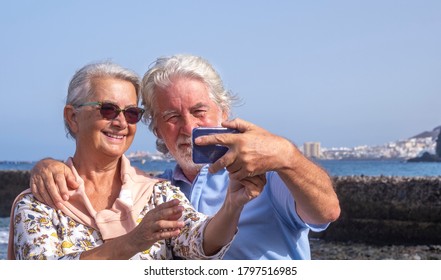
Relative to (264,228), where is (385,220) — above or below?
below

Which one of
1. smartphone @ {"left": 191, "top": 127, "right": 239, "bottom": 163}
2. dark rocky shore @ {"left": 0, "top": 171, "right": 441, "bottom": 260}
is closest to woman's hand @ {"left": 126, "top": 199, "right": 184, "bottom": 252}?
smartphone @ {"left": 191, "top": 127, "right": 239, "bottom": 163}

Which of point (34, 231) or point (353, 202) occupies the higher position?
point (34, 231)

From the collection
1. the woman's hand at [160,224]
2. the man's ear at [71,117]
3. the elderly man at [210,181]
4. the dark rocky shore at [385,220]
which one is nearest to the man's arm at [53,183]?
the elderly man at [210,181]

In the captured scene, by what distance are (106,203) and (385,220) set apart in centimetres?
1150

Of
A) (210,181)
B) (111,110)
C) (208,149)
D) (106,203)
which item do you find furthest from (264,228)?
(208,149)

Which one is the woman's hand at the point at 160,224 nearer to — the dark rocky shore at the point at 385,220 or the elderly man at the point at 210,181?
the elderly man at the point at 210,181

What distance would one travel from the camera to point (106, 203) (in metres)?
2.49

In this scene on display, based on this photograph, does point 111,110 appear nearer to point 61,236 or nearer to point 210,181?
point 61,236

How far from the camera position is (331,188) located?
2.31m

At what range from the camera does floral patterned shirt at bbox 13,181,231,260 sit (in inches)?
89.4

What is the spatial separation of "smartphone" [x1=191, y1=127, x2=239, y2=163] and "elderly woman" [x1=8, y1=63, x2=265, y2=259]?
212mm
